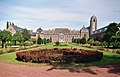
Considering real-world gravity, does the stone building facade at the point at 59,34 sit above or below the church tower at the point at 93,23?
below

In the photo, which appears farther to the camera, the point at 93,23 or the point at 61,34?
the point at 61,34

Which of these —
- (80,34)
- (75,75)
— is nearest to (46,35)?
(80,34)

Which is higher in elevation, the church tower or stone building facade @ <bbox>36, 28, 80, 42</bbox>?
the church tower

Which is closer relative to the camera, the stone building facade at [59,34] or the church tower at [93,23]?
the church tower at [93,23]

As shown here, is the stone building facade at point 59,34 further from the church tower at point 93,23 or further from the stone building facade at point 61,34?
the church tower at point 93,23

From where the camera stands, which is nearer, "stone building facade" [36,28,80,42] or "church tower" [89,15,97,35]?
"church tower" [89,15,97,35]

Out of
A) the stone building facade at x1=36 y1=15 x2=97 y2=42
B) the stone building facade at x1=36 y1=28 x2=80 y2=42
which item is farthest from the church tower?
the stone building facade at x1=36 y1=28 x2=80 y2=42

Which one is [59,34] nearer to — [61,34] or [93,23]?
[61,34]

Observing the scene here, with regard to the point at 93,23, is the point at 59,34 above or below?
below

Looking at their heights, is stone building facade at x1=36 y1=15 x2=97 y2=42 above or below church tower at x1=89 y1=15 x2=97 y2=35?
below

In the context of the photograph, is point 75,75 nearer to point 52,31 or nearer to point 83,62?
point 83,62

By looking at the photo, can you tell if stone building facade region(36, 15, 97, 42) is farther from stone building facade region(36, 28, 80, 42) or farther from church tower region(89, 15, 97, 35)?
church tower region(89, 15, 97, 35)

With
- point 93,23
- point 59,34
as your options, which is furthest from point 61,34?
Answer: point 93,23

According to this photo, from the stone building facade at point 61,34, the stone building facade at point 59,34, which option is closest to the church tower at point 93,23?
the stone building facade at point 61,34
